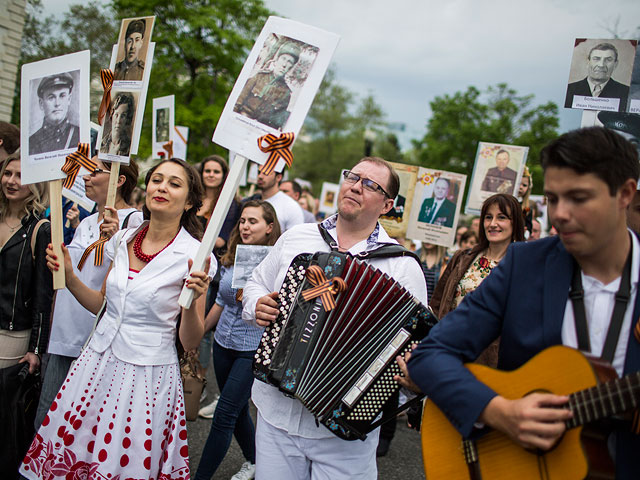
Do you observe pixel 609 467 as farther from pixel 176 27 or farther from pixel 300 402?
pixel 176 27

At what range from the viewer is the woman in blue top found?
384 cm

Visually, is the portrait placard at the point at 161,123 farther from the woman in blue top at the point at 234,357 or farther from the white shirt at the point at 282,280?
the white shirt at the point at 282,280

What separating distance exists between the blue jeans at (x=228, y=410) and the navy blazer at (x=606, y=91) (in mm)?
3118

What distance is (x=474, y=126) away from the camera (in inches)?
1588

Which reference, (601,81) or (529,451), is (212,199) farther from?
(529,451)

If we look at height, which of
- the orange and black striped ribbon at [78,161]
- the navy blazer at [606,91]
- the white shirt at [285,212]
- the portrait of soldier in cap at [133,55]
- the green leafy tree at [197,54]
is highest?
the green leafy tree at [197,54]

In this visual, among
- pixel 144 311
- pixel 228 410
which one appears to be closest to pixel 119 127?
pixel 144 311

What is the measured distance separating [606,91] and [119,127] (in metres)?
3.53

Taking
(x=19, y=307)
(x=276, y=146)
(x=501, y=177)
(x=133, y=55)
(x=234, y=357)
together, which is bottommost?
(x=234, y=357)

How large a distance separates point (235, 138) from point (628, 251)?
6.22 feet

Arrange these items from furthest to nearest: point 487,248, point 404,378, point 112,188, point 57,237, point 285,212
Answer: point 285,212 → point 487,248 → point 112,188 → point 57,237 → point 404,378

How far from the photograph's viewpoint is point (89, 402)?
2.94m

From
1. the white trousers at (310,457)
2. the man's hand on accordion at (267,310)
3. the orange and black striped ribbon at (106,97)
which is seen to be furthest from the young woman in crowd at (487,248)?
the orange and black striped ribbon at (106,97)

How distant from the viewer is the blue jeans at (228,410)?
380 centimetres
